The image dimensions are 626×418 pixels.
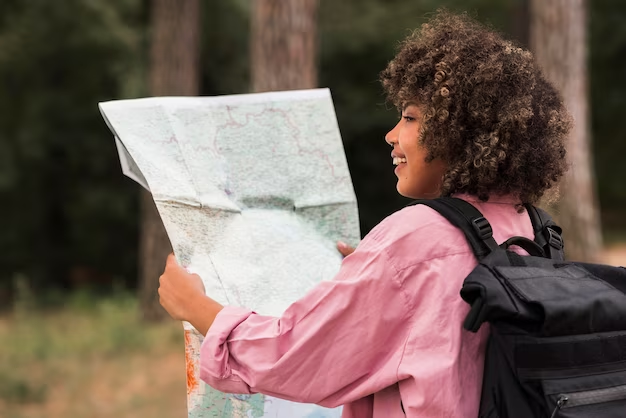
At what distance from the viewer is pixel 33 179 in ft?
51.3

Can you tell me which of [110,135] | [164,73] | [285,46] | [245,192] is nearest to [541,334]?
[245,192]

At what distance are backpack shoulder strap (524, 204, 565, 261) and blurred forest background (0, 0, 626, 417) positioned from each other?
17.2ft

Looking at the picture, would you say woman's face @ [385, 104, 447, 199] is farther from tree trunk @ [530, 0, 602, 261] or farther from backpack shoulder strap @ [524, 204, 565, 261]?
tree trunk @ [530, 0, 602, 261]

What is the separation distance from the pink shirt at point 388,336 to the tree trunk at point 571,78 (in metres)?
4.62

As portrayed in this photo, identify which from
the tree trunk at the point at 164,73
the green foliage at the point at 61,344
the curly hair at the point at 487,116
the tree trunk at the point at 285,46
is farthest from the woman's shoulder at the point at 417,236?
the tree trunk at the point at 164,73

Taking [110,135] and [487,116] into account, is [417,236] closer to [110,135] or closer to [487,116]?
[487,116]

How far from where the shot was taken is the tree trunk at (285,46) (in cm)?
530

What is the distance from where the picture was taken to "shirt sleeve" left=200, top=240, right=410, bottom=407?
1.34m

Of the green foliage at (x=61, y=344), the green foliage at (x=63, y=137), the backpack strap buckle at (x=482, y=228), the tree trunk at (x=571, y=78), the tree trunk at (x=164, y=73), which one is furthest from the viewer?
the green foliage at (x=63, y=137)

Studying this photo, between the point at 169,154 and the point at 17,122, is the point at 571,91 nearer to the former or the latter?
the point at 169,154

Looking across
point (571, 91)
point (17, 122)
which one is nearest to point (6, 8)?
point (17, 122)

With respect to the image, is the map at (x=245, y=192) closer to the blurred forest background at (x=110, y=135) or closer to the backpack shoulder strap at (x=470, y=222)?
the backpack shoulder strap at (x=470, y=222)

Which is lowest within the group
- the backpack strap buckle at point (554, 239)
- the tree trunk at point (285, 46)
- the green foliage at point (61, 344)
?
the green foliage at point (61, 344)

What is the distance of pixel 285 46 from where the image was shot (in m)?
5.32
